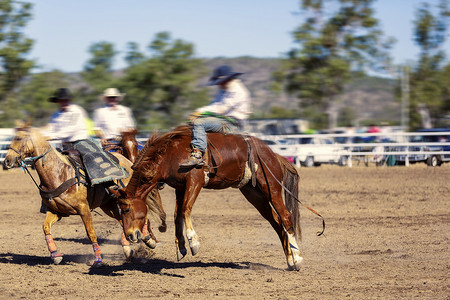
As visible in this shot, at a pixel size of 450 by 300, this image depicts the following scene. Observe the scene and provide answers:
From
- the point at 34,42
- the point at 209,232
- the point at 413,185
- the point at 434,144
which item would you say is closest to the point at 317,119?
the point at 34,42

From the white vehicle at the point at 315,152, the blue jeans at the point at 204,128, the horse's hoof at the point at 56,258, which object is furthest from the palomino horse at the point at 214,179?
the white vehicle at the point at 315,152

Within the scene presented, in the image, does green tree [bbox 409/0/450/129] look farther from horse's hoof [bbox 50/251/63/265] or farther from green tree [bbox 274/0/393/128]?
horse's hoof [bbox 50/251/63/265]

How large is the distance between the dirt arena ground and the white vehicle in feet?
28.7

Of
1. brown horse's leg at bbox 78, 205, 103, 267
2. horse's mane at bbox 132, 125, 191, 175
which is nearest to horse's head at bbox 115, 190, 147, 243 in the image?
horse's mane at bbox 132, 125, 191, 175

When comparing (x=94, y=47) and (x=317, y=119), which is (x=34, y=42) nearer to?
(x=94, y=47)

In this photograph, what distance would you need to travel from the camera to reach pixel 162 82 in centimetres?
4056

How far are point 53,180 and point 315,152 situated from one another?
57.6 ft

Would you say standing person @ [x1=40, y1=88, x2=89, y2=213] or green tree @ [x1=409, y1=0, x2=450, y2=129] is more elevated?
standing person @ [x1=40, y1=88, x2=89, y2=213]

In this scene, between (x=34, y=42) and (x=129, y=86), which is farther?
(x=129, y=86)

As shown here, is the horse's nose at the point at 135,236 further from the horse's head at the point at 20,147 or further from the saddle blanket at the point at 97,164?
the horse's head at the point at 20,147

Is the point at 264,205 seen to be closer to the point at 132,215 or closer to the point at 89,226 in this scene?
the point at 132,215

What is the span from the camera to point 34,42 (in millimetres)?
33250

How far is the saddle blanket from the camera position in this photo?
817cm

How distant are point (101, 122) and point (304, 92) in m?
24.7
